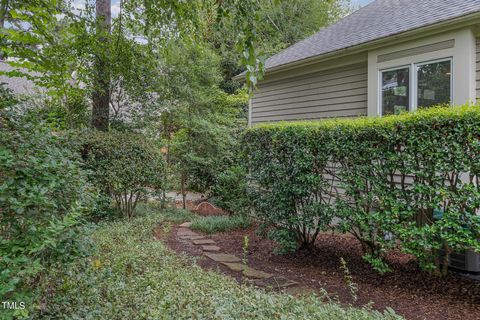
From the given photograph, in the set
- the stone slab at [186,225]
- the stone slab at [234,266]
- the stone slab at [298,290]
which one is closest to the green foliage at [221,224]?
the stone slab at [186,225]

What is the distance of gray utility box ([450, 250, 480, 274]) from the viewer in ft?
13.3

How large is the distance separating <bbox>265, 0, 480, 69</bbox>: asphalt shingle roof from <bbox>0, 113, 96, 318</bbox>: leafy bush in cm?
525

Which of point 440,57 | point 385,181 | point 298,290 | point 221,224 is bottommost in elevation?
point 298,290

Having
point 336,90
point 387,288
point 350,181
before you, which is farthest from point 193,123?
point 387,288

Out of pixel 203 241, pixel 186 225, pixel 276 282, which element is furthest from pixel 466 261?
pixel 186 225

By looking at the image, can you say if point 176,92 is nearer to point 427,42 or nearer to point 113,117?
point 113,117

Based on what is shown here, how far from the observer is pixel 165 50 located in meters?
6.90

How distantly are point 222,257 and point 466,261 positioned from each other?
3105mm

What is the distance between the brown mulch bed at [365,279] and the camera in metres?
3.38

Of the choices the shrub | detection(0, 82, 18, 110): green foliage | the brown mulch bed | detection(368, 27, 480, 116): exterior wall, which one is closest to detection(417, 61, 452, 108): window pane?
detection(368, 27, 480, 116): exterior wall

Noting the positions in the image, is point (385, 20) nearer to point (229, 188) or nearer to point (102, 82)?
point (229, 188)

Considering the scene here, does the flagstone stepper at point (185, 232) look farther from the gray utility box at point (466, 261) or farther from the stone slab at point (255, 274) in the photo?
the gray utility box at point (466, 261)

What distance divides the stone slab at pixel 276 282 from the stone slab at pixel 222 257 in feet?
2.83

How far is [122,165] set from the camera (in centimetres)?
642
